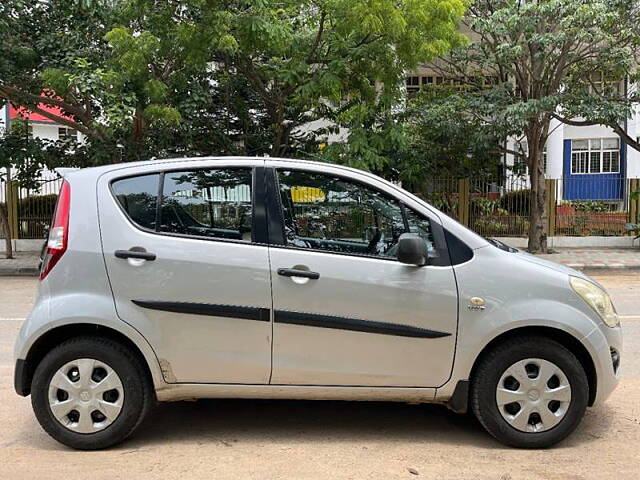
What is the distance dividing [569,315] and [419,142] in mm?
13244

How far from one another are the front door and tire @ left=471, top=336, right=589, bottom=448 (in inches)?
11.4

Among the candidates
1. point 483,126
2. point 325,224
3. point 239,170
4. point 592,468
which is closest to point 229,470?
point 325,224

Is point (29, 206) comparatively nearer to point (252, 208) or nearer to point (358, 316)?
point (252, 208)

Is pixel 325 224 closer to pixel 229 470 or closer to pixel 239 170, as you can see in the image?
pixel 239 170

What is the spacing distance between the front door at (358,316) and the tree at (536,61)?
35.4 ft

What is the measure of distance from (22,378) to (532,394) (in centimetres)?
316

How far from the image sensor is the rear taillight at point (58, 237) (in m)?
3.81

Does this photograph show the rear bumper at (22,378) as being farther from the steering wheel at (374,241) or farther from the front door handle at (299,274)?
the steering wheel at (374,241)

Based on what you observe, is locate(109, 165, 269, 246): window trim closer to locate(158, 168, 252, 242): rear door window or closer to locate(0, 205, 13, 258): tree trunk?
locate(158, 168, 252, 242): rear door window

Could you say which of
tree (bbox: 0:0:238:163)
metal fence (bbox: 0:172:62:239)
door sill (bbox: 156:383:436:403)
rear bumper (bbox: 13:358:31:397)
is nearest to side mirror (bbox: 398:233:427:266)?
door sill (bbox: 156:383:436:403)

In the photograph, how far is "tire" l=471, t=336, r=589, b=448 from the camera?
3812 millimetres

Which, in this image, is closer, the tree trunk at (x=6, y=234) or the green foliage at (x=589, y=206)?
the tree trunk at (x=6, y=234)

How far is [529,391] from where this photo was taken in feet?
12.5

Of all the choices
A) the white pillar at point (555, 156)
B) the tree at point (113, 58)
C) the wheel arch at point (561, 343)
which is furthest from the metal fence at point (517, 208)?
the wheel arch at point (561, 343)
